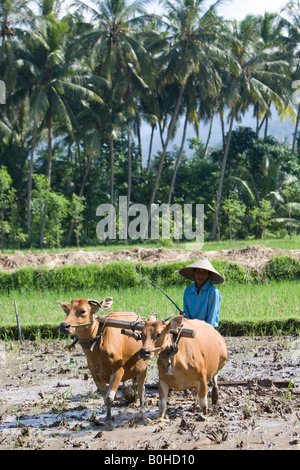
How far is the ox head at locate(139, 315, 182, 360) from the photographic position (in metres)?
4.73

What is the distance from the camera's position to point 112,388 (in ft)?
17.7

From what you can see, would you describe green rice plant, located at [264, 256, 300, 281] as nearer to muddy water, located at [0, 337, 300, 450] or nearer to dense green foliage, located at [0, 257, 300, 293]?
dense green foliage, located at [0, 257, 300, 293]

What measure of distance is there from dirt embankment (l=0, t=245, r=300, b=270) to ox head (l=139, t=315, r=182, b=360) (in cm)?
1100

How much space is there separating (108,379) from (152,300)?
6.39 m

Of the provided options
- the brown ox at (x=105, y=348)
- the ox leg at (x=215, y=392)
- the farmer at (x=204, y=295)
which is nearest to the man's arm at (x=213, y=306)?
the farmer at (x=204, y=295)

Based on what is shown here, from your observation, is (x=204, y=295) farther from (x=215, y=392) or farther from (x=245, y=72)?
(x=245, y=72)

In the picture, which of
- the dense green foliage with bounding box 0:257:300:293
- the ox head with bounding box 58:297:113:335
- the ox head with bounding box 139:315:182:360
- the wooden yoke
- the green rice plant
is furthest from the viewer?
the green rice plant

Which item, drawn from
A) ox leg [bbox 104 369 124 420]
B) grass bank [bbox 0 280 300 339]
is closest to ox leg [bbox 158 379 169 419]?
ox leg [bbox 104 369 124 420]

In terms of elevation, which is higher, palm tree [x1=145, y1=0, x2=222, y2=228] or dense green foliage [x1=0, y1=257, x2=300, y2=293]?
palm tree [x1=145, y1=0, x2=222, y2=228]

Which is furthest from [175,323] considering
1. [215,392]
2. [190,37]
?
[190,37]

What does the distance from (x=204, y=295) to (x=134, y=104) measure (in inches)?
956

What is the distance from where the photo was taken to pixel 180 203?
3300 centimetres

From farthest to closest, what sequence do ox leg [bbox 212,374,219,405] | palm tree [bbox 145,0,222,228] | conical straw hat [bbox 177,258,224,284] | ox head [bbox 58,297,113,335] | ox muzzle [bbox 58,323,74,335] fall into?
palm tree [bbox 145,0,222,228] < conical straw hat [bbox 177,258,224,284] < ox leg [bbox 212,374,219,405] < ox head [bbox 58,297,113,335] < ox muzzle [bbox 58,323,74,335]

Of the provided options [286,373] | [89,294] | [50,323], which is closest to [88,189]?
[89,294]
